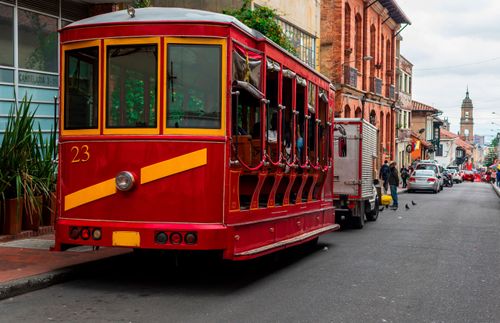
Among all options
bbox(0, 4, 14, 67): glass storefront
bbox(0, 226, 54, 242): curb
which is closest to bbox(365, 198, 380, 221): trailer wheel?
bbox(0, 226, 54, 242): curb

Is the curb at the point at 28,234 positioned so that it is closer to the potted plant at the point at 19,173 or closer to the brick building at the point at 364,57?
A: the potted plant at the point at 19,173

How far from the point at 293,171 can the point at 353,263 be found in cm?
194

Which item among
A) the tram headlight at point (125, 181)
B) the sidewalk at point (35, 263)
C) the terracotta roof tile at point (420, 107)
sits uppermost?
the terracotta roof tile at point (420, 107)

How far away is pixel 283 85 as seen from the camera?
9477 millimetres

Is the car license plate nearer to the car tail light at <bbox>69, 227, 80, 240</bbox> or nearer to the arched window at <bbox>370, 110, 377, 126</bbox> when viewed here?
the car tail light at <bbox>69, 227, 80, 240</bbox>

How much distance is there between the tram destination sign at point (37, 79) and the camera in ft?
47.9

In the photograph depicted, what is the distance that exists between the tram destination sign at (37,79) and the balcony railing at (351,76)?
23.5 meters

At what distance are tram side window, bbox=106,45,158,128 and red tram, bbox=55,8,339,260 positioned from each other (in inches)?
0.5

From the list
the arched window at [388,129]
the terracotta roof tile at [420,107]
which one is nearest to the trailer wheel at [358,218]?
the arched window at [388,129]

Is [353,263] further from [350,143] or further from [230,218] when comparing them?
[350,143]

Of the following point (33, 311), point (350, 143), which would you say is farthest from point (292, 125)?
point (350, 143)

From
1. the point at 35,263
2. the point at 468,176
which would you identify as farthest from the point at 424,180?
the point at 468,176

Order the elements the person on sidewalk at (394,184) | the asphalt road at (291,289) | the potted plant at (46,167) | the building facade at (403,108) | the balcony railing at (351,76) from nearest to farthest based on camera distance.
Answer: the asphalt road at (291,289)
the potted plant at (46,167)
the person on sidewalk at (394,184)
the balcony railing at (351,76)
the building facade at (403,108)

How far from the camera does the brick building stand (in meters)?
36.2
